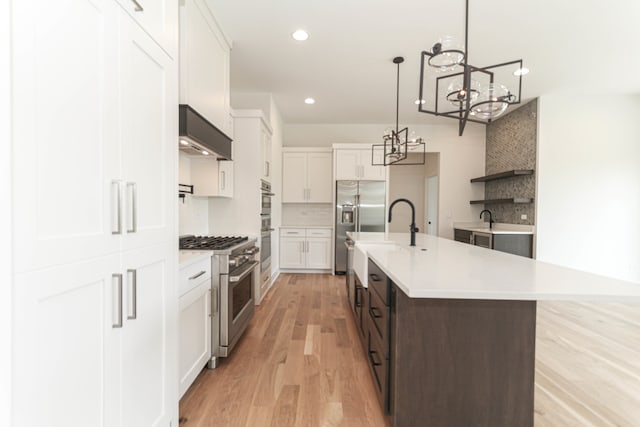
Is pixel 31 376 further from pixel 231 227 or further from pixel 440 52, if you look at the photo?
pixel 231 227

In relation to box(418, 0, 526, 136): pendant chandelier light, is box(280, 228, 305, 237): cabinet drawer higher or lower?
lower

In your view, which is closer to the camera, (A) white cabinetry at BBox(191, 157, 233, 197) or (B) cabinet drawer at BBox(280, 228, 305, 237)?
(A) white cabinetry at BBox(191, 157, 233, 197)

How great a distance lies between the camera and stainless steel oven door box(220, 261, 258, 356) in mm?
2209

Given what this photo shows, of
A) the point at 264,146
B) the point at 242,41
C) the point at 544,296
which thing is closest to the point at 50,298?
the point at 544,296

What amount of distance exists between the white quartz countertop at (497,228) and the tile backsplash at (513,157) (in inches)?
3.3

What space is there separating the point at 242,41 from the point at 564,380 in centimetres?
404

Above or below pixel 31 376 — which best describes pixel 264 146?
above

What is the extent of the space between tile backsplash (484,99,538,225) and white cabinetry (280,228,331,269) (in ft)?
10.8

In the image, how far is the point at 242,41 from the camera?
122 inches

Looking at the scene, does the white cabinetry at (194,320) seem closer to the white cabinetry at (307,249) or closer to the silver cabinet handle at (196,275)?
the silver cabinet handle at (196,275)

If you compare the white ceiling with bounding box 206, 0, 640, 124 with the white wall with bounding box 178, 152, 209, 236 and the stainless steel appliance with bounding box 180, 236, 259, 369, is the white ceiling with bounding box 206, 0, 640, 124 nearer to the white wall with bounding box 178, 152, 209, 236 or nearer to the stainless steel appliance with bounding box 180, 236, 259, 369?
the white wall with bounding box 178, 152, 209, 236

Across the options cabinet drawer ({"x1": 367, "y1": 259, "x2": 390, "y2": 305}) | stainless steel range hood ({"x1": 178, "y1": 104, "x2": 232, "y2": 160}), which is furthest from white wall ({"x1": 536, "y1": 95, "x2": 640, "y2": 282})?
stainless steel range hood ({"x1": 178, "y1": 104, "x2": 232, "y2": 160})

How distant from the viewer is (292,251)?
5.45 metres

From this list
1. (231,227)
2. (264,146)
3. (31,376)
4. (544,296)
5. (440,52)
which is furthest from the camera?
(264,146)
